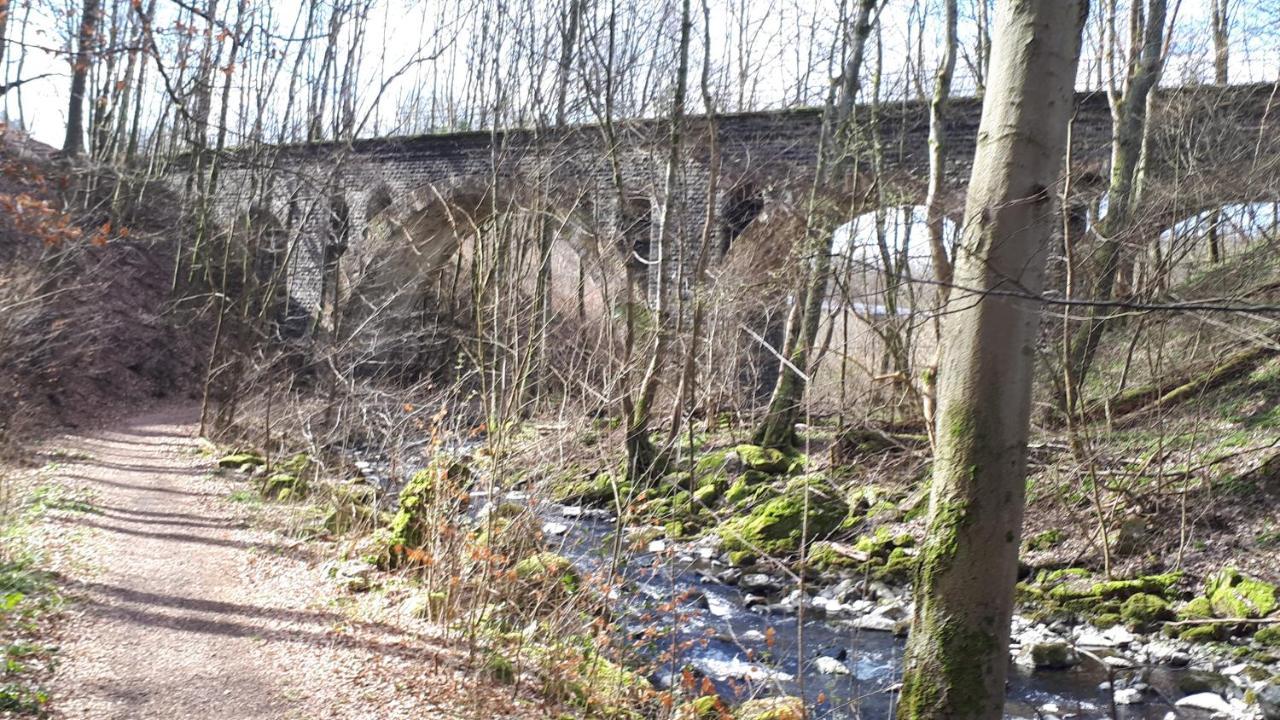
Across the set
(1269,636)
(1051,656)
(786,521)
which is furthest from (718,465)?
(1269,636)

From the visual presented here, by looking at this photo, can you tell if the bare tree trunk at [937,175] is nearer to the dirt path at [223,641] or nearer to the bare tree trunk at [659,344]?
the bare tree trunk at [659,344]

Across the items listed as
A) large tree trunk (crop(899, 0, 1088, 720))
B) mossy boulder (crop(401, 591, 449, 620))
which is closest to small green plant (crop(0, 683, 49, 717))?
mossy boulder (crop(401, 591, 449, 620))

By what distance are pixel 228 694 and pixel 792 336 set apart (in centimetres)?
860

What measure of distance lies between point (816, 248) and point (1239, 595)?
5.25 m

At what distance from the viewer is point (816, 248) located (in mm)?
10617

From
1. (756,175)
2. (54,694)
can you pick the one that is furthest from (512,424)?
(756,175)

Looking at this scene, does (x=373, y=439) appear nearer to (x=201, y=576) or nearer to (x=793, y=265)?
(x=201, y=576)

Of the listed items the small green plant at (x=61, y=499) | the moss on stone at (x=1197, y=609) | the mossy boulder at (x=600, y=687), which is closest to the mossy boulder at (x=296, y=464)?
the small green plant at (x=61, y=499)

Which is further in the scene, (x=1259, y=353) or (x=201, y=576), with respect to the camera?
(x=1259, y=353)

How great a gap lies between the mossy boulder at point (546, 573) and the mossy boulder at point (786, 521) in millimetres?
3311

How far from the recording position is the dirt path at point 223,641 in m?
4.82

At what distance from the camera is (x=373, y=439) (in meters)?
9.96

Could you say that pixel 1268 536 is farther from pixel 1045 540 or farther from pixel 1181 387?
pixel 1181 387

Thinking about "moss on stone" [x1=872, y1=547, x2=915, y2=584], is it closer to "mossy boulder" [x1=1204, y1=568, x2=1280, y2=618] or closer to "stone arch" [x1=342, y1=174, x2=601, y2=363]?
"mossy boulder" [x1=1204, y1=568, x2=1280, y2=618]
